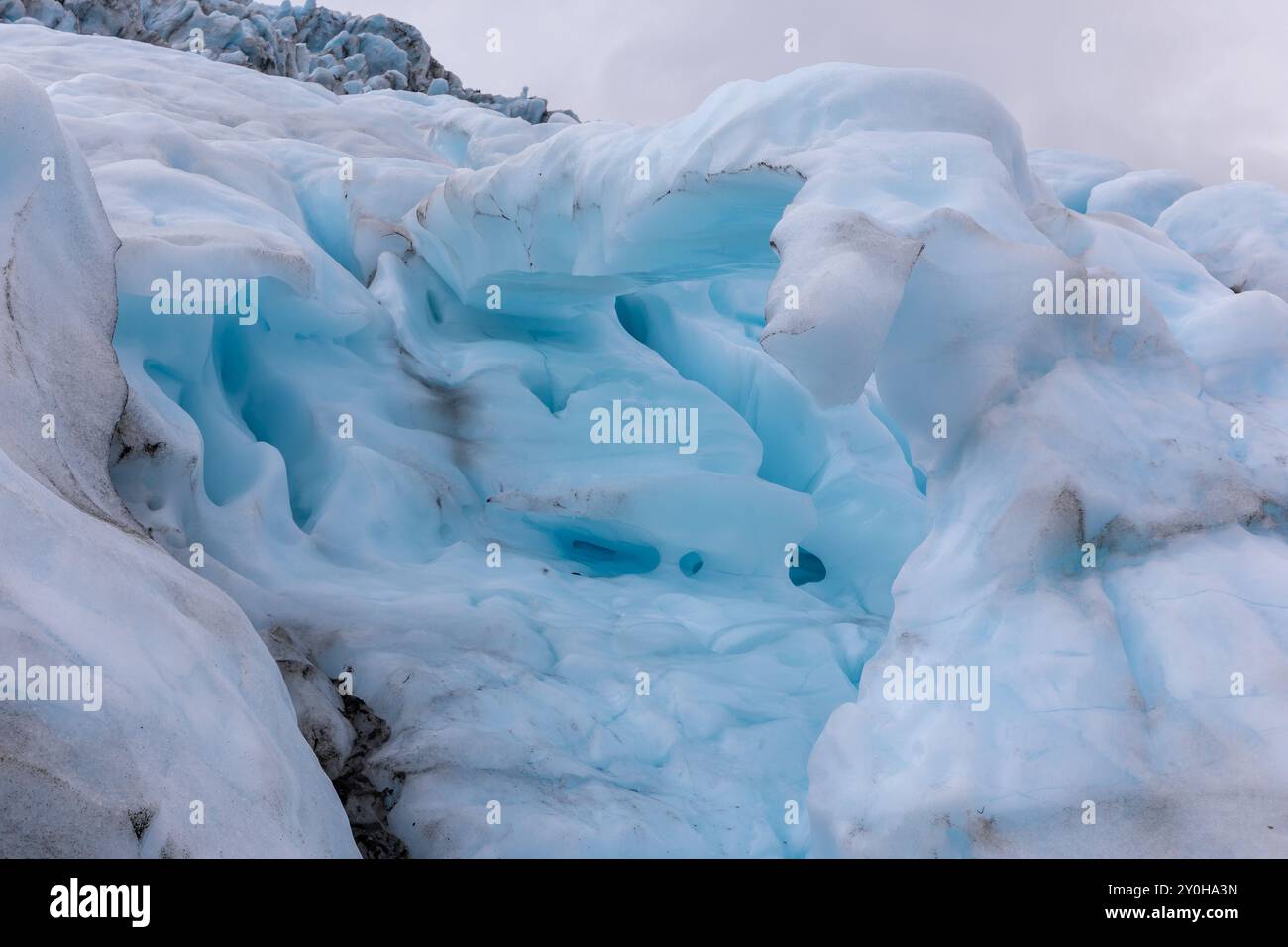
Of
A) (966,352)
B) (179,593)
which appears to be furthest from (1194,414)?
(179,593)

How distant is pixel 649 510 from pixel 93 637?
12.1 feet

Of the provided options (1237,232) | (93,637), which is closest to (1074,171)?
(1237,232)

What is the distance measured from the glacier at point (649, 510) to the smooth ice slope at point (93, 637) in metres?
0.01

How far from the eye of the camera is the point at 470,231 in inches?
251

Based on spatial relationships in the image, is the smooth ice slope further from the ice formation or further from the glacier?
the ice formation

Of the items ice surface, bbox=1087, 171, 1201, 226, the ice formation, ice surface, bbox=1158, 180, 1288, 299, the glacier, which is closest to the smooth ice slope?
the glacier

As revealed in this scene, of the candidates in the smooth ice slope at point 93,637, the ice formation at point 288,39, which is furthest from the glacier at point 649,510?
the ice formation at point 288,39

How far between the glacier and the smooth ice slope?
13mm

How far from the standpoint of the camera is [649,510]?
575 centimetres

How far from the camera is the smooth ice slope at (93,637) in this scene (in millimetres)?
2066

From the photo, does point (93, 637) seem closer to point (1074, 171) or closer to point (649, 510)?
point (649, 510)
